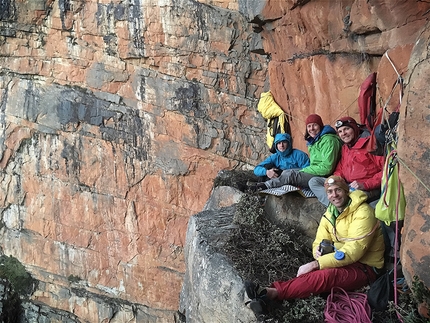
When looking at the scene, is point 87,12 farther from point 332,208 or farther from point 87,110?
point 332,208

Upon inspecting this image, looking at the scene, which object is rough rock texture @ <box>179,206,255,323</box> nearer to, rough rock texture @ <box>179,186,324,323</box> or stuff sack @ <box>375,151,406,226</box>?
rough rock texture @ <box>179,186,324,323</box>

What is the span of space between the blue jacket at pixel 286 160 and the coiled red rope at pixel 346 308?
3.20 metres

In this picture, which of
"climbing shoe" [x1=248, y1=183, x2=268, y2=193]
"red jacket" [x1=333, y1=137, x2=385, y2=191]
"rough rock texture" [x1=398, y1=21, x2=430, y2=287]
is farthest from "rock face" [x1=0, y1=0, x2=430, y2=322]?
"rough rock texture" [x1=398, y1=21, x2=430, y2=287]

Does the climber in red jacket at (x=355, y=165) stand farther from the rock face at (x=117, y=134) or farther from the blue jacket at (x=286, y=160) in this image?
the rock face at (x=117, y=134)

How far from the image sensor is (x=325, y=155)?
224 inches

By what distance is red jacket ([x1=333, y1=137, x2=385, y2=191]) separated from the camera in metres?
4.94

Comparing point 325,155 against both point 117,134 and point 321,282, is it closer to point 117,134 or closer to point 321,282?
point 321,282

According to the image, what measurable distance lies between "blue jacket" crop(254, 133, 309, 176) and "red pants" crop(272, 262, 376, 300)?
3100 mm

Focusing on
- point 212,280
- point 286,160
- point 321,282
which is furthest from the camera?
point 286,160

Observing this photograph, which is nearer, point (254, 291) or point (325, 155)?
point (254, 291)

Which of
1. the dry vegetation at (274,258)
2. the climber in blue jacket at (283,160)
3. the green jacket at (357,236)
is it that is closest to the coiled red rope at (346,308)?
the dry vegetation at (274,258)

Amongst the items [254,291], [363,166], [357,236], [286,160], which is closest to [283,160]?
[286,160]

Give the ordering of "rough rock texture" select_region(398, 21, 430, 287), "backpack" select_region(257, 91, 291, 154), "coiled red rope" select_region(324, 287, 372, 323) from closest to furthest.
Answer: "rough rock texture" select_region(398, 21, 430, 287) < "coiled red rope" select_region(324, 287, 372, 323) < "backpack" select_region(257, 91, 291, 154)

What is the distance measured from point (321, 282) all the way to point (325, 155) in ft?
6.74
